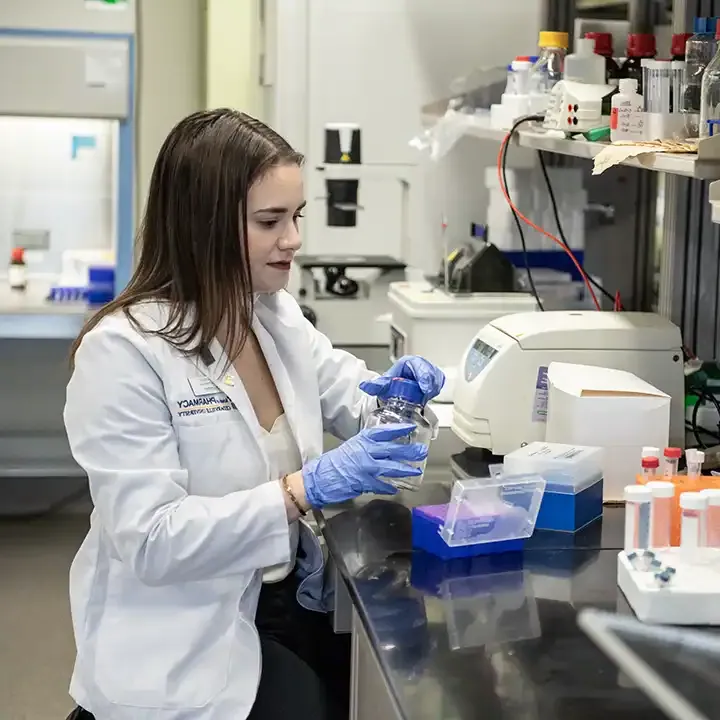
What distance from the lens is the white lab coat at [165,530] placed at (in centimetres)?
158

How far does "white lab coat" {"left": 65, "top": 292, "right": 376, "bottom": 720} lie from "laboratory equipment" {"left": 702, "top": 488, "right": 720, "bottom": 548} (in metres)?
0.57

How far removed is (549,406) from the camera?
6.50ft

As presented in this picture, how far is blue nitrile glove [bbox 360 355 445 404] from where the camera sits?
182 centimetres

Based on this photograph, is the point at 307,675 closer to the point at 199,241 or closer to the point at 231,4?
the point at 199,241

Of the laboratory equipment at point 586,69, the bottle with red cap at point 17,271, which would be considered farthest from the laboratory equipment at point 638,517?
the bottle with red cap at point 17,271

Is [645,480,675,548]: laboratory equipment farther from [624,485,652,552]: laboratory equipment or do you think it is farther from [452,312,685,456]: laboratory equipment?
[452,312,685,456]: laboratory equipment

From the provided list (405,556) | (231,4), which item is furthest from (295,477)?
(231,4)

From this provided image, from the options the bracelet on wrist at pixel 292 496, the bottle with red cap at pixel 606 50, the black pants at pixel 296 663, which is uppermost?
the bottle with red cap at pixel 606 50

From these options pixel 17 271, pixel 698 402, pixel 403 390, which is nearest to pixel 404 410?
pixel 403 390

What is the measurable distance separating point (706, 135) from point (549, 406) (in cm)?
55

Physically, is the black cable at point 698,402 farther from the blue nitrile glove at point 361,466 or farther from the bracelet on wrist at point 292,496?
the bracelet on wrist at point 292,496

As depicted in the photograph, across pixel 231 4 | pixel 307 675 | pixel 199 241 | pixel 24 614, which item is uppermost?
pixel 231 4

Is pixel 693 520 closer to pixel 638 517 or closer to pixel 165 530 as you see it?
pixel 638 517

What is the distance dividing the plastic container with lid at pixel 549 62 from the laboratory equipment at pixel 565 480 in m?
1.05
